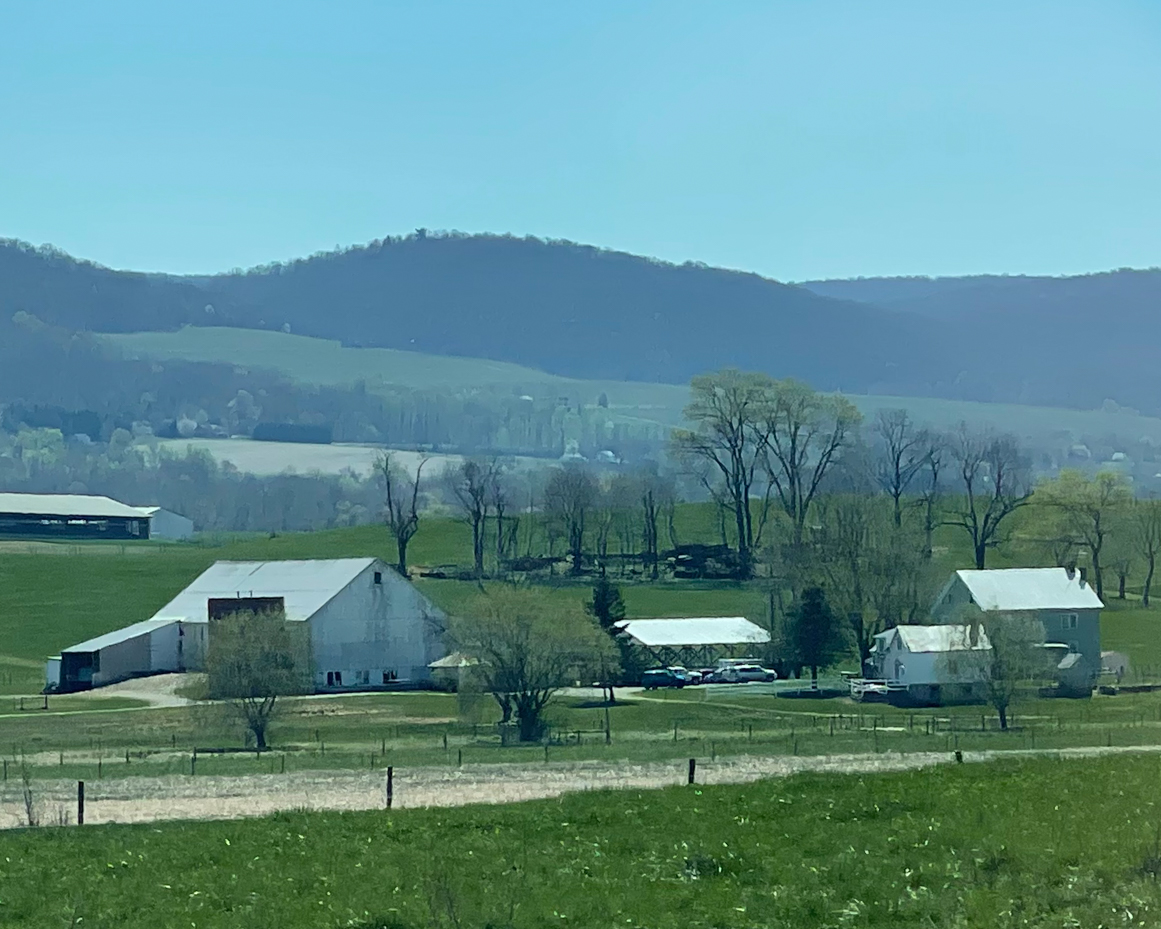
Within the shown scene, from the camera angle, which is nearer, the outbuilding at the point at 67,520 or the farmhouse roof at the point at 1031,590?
the farmhouse roof at the point at 1031,590

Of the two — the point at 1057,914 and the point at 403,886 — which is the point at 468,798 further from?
the point at 1057,914

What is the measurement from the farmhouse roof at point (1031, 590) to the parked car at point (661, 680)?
15.2 meters

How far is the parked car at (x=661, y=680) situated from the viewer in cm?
8100

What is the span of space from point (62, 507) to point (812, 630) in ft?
289

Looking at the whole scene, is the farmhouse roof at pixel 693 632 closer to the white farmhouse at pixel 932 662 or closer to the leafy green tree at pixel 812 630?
the leafy green tree at pixel 812 630

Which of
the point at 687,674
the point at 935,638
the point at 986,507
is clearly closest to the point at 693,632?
the point at 687,674

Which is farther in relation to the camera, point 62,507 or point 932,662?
point 62,507

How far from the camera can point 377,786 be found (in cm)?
3822

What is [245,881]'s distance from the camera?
20.2m

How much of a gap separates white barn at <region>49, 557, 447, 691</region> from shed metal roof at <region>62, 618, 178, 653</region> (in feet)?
0.16

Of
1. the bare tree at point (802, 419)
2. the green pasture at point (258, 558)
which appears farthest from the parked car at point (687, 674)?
the bare tree at point (802, 419)

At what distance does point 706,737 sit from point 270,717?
14402 millimetres

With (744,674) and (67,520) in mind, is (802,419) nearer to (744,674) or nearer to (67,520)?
(744,674)

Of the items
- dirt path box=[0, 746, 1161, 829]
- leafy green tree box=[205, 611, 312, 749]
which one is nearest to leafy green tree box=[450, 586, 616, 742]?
leafy green tree box=[205, 611, 312, 749]
